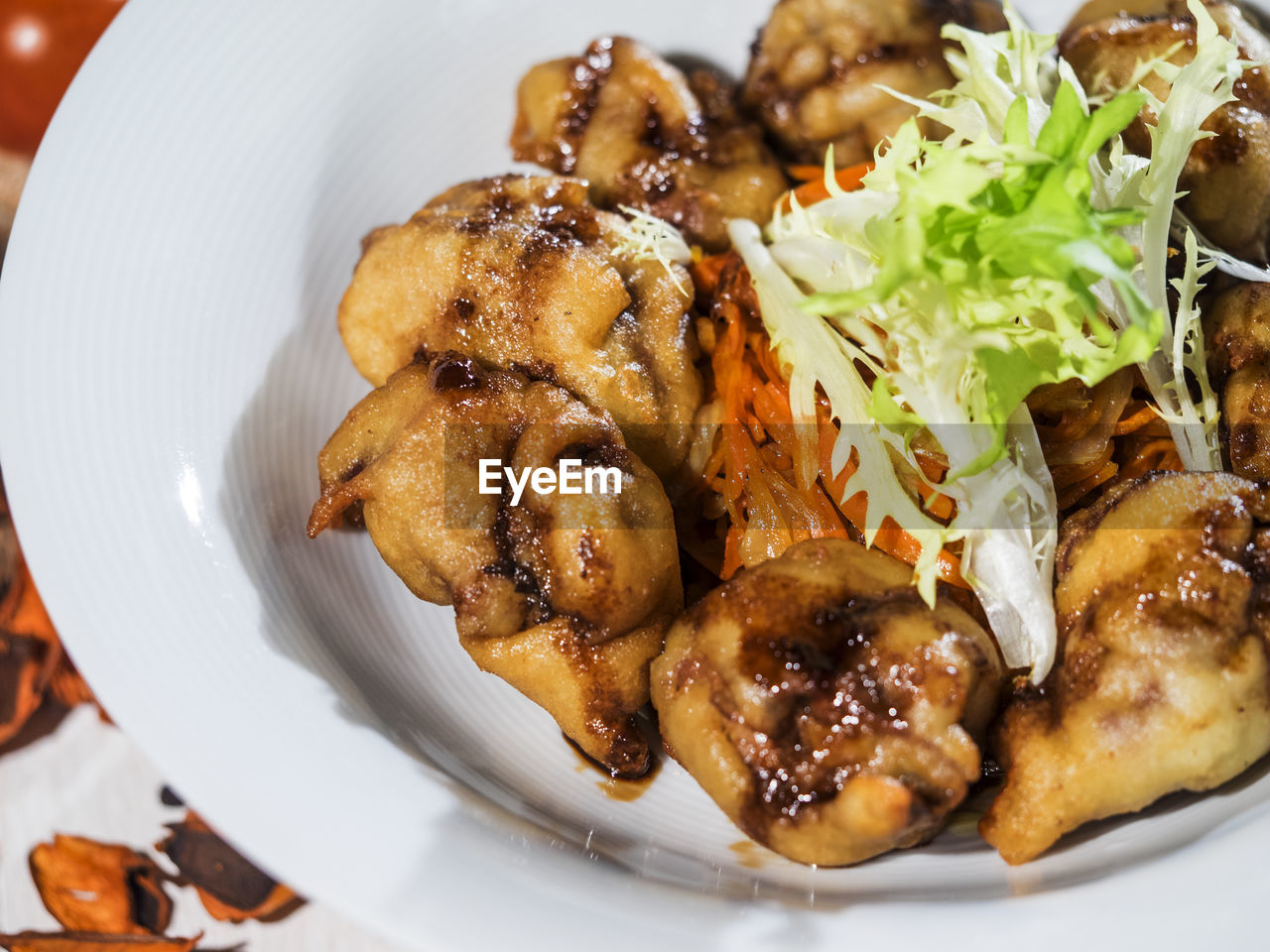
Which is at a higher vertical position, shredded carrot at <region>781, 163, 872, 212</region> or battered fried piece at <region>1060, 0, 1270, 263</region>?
shredded carrot at <region>781, 163, 872, 212</region>

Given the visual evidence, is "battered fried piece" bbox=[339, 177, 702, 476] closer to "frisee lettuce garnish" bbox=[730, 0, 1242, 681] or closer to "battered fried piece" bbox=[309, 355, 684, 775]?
"battered fried piece" bbox=[309, 355, 684, 775]

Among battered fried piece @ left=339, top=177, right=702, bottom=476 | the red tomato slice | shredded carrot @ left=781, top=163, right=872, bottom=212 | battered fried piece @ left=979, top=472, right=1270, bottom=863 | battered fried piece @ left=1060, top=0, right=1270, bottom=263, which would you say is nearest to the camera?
battered fried piece @ left=979, top=472, right=1270, bottom=863

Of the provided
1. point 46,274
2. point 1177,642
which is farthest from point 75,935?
point 1177,642

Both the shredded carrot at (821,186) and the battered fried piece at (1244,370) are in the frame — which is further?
the shredded carrot at (821,186)

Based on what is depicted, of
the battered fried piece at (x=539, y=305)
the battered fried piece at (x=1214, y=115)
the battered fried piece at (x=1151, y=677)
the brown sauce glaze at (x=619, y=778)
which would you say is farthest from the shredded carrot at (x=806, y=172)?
the brown sauce glaze at (x=619, y=778)

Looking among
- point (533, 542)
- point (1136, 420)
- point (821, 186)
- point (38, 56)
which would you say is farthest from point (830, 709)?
point (38, 56)

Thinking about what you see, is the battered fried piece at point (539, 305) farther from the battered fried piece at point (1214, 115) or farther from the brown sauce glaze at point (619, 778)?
the battered fried piece at point (1214, 115)

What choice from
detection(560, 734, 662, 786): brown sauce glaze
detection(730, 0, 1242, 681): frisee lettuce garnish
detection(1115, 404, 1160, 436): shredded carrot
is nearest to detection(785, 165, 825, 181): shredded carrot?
detection(730, 0, 1242, 681): frisee lettuce garnish

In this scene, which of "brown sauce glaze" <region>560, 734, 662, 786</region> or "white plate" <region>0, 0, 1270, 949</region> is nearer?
"white plate" <region>0, 0, 1270, 949</region>

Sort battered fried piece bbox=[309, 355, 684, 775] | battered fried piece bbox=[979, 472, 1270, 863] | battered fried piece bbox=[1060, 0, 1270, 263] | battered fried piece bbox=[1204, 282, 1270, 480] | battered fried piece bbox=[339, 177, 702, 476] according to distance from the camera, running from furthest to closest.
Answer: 1. battered fried piece bbox=[1060, 0, 1270, 263]
2. battered fried piece bbox=[339, 177, 702, 476]
3. battered fried piece bbox=[1204, 282, 1270, 480]
4. battered fried piece bbox=[309, 355, 684, 775]
5. battered fried piece bbox=[979, 472, 1270, 863]
